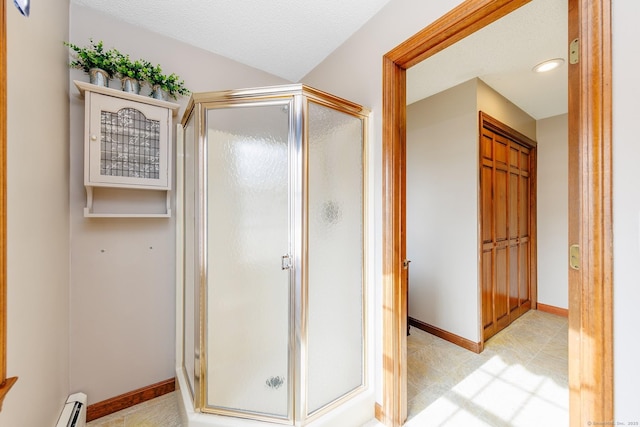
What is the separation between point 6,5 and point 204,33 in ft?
3.79

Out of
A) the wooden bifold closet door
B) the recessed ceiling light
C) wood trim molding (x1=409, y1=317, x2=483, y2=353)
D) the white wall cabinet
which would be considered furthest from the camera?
the wooden bifold closet door

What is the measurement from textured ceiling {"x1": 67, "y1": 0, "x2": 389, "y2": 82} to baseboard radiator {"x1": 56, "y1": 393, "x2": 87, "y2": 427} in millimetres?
2299

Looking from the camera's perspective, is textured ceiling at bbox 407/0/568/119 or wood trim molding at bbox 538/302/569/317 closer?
textured ceiling at bbox 407/0/568/119

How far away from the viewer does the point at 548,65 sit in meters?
1.98

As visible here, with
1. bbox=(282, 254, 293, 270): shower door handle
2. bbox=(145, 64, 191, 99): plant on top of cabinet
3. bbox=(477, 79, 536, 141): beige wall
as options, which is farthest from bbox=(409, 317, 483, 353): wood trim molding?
bbox=(145, 64, 191, 99): plant on top of cabinet

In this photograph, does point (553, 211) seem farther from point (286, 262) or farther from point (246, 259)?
→ point (246, 259)

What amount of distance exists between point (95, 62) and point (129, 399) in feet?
6.72

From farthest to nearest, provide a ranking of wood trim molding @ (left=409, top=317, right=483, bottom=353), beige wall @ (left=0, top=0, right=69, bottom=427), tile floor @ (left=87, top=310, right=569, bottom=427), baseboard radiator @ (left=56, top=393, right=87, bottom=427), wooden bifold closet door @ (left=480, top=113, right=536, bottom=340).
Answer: wooden bifold closet door @ (left=480, top=113, right=536, bottom=340), wood trim molding @ (left=409, top=317, right=483, bottom=353), tile floor @ (left=87, top=310, right=569, bottom=427), baseboard radiator @ (left=56, top=393, right=87, bottom=427), beige wall @ (left=0, top=0, right=69, bottom=427)

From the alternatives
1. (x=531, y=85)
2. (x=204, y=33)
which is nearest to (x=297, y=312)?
(x=204, y=33)

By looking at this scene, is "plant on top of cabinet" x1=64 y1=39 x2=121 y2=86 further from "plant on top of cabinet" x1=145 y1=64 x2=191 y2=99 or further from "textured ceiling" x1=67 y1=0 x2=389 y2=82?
"textured ceiling" x1=67 y1=0 x2=389 y2=82

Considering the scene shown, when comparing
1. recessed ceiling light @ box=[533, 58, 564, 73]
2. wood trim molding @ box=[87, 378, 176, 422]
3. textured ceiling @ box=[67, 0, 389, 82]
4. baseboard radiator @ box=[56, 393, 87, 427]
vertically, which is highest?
textured ceiling @ box=[67, 0, 389, 82]

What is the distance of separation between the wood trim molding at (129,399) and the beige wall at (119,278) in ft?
0.10

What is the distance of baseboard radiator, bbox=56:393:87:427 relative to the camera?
130 cm

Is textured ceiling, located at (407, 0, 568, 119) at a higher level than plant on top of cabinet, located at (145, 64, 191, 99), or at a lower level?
higher
